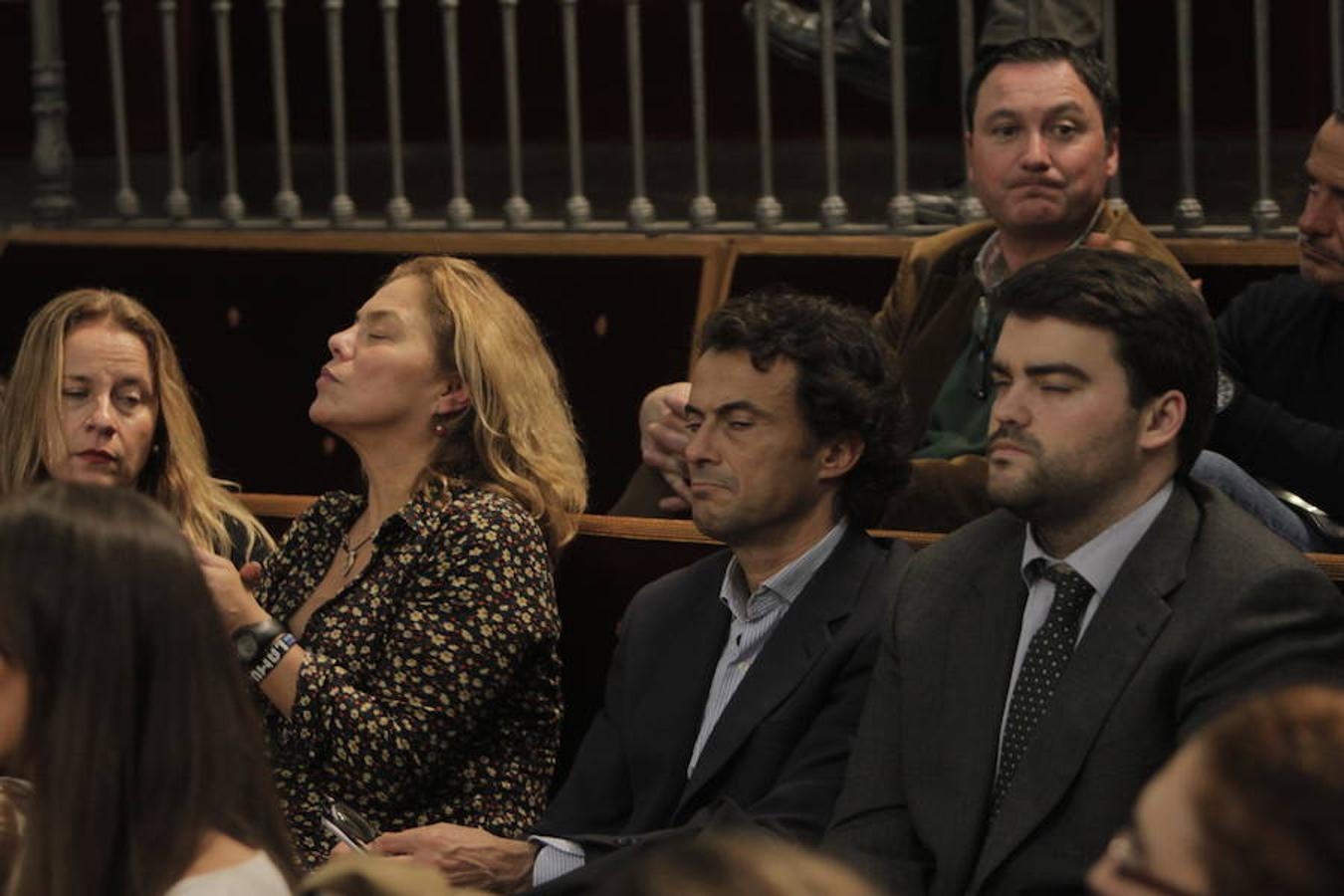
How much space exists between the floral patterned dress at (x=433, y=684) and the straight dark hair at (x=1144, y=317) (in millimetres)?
800

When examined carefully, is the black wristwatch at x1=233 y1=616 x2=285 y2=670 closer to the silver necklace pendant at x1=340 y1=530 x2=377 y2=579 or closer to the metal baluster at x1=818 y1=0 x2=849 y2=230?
the silver necklace pendant at x1=340 y1=530 x2=377 y2=579

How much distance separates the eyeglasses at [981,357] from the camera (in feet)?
11.1

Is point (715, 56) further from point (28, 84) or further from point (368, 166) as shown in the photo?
point (28, 84)

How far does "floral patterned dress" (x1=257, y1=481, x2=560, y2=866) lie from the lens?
2.80 meters

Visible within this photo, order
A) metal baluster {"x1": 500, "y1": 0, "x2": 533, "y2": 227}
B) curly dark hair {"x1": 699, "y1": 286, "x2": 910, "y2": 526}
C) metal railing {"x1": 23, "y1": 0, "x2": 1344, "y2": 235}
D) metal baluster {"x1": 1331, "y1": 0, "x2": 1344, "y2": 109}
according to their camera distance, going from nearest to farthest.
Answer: curly dark hair {"x1": 699, "y1": 286, "x2": 910, "y2": 526} < metal baluster {"x1": 1331, "y1": 0, "x2": 1344, "y2": 109} < metal railing {"x1": 23, "y1": 0, "x2": 1344, "y2": 235} < metal baluster {"x1": 500, "y1": 0, "x2": 533, "y2": 227}

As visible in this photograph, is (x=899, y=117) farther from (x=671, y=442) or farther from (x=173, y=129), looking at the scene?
(x=173, y=129)

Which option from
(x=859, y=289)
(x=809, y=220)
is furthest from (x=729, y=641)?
(x=809, y=220)

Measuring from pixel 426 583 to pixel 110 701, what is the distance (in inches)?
47.4

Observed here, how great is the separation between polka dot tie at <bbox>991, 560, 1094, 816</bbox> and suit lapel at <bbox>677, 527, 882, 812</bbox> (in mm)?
331

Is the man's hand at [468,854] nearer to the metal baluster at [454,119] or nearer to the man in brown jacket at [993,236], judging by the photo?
the man in brown jacket at [993,236]

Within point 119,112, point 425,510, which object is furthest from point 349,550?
point 119,112

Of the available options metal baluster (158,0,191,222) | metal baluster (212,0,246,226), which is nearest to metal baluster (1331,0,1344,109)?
metal baluster (212,0,246,226)

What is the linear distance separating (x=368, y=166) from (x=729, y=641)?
363 centimetres

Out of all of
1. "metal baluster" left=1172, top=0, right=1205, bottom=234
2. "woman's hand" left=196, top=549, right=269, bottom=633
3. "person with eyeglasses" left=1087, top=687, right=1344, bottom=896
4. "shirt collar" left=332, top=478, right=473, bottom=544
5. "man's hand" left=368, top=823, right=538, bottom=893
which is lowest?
"man's hand" left=368, top=823, right=538, bottom=893
